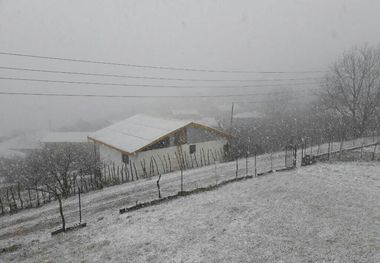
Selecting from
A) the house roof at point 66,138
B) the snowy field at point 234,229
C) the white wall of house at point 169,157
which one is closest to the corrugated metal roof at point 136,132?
the white wall of house at point 169,157

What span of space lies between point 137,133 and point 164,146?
12.5 feet

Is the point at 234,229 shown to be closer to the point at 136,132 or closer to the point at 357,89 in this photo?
the point at 136,132

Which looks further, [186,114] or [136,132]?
[186,114]

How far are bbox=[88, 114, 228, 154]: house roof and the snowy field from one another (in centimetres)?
882

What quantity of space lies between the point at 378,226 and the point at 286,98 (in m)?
63.5

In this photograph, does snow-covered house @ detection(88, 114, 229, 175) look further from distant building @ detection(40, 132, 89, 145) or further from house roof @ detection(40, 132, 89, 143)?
house roof @ detection(40, 132, 89, 143)

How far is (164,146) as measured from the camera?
22.6 metres

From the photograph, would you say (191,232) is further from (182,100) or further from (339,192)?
(182,100)

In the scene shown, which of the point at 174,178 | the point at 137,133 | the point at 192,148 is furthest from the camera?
the point at 137,133

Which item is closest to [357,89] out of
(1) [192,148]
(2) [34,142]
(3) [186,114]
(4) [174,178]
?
(1) [192,148]

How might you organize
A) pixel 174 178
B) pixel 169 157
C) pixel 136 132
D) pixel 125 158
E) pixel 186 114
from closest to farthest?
1. pixel 174 178
2. pixel 169 157
3. pixel 125 158
4. pixel 136 132
5. pixel 186 114

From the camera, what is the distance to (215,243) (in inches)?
332

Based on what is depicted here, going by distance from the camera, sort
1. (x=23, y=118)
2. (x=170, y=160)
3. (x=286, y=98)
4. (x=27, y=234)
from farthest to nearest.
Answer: (x=23, y=118) < (x=286, y=98) < (x=170, y=160) < (x=27, y=234)

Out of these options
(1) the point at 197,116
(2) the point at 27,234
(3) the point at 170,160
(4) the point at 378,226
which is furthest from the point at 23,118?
(4) the point at 378,226
